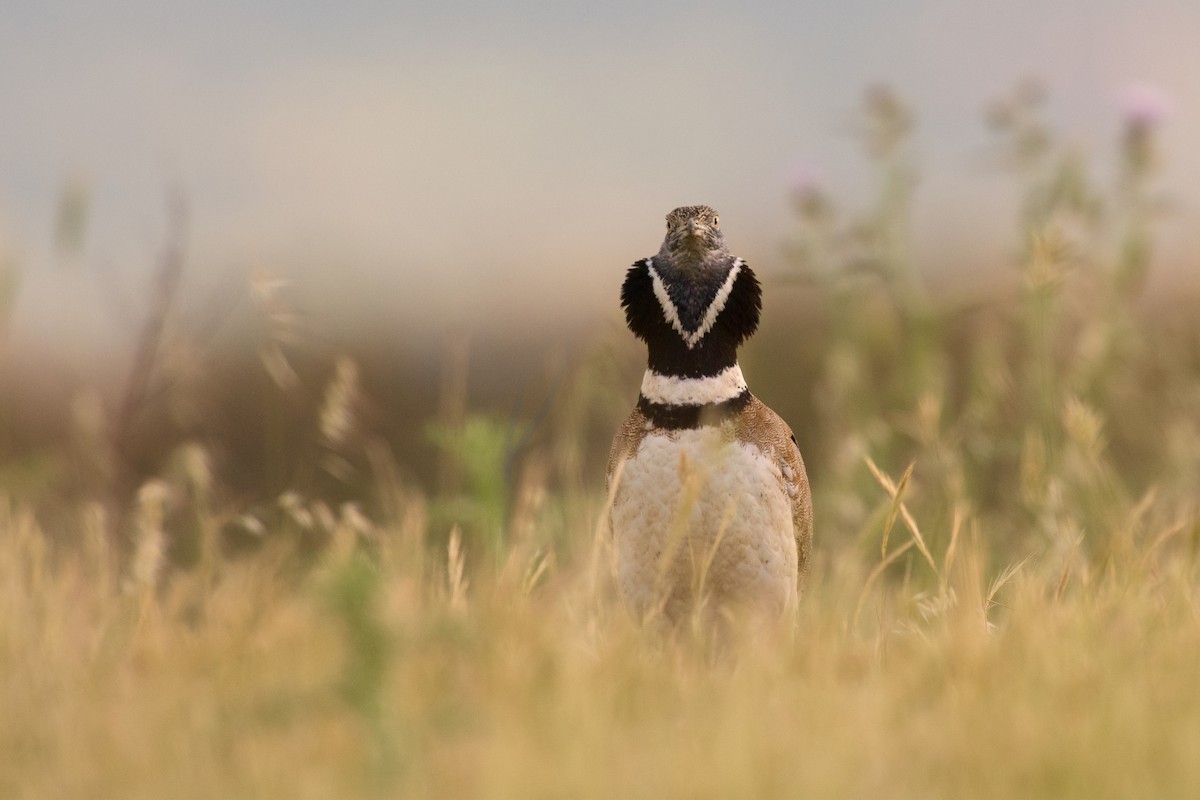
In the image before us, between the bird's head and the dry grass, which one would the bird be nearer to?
the bird's head

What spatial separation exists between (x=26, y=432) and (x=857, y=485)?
720 centimetres

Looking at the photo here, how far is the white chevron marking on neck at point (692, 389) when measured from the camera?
14.5 ft

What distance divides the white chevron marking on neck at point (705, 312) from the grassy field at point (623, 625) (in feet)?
2.12

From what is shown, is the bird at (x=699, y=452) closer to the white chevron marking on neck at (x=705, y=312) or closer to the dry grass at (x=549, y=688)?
the white chevron marking on neck at (x=705, y=312)

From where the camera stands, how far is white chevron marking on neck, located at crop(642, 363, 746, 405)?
14.5 ft

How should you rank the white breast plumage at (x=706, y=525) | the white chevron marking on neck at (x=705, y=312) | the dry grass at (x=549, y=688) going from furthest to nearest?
the white chevron marking on neck at (x=705, y=312)
the white breast plumage at (x=706, y=525)
the dry grass at (x=549, y=688)

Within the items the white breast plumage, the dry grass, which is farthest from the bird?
the dry grass

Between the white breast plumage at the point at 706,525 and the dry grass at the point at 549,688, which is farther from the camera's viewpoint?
the white breast plumage at the point at 706,525

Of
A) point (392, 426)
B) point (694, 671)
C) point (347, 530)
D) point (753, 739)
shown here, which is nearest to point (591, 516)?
point (347, 530)

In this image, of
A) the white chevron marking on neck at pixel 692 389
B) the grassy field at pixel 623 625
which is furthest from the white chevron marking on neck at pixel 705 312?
the grassy field at pixel 623 625

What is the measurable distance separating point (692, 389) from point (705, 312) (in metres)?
0.25

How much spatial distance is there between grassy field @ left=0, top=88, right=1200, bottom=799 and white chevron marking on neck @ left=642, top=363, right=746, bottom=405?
48cm

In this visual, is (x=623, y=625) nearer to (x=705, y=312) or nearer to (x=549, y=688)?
(x=549, y=688)

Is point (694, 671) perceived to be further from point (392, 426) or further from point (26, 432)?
point (26, 432)
